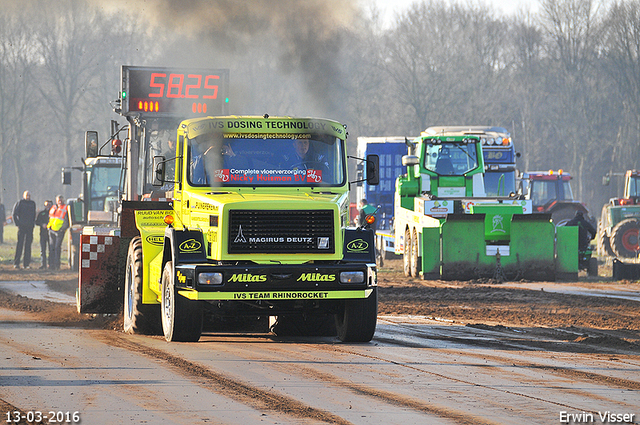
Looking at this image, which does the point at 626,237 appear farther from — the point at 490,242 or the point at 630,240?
the point at 490,242

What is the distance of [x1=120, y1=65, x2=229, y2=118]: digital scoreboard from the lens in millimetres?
15156

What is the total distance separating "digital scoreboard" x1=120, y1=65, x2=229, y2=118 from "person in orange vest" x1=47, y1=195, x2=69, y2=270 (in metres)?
11.6

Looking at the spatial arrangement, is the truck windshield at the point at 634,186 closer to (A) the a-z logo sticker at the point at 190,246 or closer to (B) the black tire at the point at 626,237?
(B) the black tire at the point at 626,237

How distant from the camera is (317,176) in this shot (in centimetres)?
1067

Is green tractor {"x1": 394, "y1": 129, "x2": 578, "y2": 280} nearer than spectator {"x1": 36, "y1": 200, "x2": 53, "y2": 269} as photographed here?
Yes

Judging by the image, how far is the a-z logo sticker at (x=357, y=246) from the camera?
10.2 meters

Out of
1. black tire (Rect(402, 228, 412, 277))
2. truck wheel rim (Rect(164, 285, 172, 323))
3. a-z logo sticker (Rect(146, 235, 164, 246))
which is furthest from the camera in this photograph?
black tire (Rect(402, 228, 412, 277))

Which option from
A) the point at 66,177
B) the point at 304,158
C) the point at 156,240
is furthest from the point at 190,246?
the point at 66,177

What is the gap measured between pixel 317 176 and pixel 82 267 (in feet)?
13.2

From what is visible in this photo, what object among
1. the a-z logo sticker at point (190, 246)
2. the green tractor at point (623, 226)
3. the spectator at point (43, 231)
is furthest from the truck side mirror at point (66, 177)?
the a-z logo sticker at point (190, 246)

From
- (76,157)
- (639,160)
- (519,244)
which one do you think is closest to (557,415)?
(519,244)

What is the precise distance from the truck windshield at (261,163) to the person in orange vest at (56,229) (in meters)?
16.4

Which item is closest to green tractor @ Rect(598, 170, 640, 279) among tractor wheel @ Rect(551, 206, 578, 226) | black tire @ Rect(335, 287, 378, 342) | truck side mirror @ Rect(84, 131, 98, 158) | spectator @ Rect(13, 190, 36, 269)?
tractor wheel @ Rect(551, 206, 578, 226)

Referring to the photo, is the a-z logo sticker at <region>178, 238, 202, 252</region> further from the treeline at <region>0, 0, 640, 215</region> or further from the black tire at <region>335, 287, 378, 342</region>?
the treeline at <region>0, 0, 640, 215</region>
